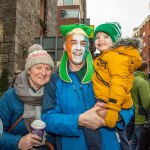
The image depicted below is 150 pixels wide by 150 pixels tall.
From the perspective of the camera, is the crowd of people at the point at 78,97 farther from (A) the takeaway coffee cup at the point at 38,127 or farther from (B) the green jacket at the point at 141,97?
(B) the green jacket at the point at 141,97

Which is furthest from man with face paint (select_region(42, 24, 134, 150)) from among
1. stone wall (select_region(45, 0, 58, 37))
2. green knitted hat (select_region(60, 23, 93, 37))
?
stone wall (select_region(45, 0, 58, 37))

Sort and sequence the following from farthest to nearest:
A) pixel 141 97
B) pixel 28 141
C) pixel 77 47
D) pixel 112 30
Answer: pixel 141 97, pixel 112 30, pixel 77 47, pixel 28 141

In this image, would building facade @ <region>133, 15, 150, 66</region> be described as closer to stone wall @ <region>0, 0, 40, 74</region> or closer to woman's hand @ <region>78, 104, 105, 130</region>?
stone wall @ <region>0, 0, 40, 74</region>

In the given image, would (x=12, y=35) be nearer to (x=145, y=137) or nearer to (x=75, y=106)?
(x=145, y=137)

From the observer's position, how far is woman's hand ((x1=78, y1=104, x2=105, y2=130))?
2.46 meters

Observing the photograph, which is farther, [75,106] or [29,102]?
[29,102]

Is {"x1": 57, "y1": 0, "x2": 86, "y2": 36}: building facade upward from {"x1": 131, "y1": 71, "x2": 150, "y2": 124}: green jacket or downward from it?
upward

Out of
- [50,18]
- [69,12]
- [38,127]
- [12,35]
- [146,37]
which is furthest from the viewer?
[146,37]

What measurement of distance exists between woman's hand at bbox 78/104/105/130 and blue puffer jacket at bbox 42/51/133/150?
0.17ft

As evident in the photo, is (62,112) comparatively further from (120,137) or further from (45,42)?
(45,42)

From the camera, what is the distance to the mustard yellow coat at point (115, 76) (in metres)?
2.47

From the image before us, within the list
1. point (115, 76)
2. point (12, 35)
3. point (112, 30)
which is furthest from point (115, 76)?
point (12, 35)

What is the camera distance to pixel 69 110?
2.58 m

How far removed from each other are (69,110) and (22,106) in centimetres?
59
